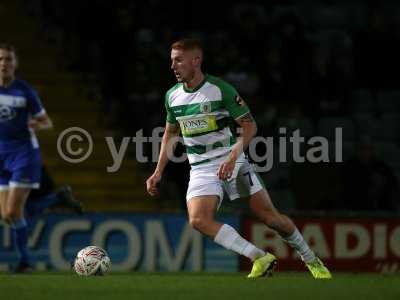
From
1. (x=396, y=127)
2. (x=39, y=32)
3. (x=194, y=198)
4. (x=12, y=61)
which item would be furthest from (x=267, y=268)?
(x=39, y=32)

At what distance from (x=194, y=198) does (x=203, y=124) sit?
1.93 ft

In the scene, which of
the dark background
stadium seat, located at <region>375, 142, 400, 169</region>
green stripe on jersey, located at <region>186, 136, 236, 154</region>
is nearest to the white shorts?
green stripe on jersey, located at <region>186, 136, 236, 154</region>

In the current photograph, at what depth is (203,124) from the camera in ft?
29.3

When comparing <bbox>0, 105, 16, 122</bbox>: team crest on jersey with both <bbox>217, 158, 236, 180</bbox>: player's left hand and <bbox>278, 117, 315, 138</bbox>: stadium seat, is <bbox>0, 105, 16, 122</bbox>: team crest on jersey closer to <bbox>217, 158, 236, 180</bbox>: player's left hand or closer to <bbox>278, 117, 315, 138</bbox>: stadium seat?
<bbox>217, 158, 236, 180</bbox>: player's left hand

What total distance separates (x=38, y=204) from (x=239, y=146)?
13.4 ft

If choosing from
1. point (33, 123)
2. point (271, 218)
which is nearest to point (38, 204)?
point (33, 123)

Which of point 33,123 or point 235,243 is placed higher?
point 33,123

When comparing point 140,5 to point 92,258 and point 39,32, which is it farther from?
point 92,258

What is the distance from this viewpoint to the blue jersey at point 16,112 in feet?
35.8

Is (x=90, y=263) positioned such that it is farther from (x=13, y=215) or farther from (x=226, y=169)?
(x=13, y=215)

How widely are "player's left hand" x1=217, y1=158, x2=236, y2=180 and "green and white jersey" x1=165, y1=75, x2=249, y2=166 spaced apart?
0.38 m

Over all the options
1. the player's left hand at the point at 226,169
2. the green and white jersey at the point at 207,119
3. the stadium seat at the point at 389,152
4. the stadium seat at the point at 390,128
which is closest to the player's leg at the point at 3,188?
the green and white jersey at the point at 207,119

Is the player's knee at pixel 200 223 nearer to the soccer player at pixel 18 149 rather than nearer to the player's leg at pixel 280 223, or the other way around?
the player's leg at pixel 280 223

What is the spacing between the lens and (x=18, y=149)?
1109 centimetres
